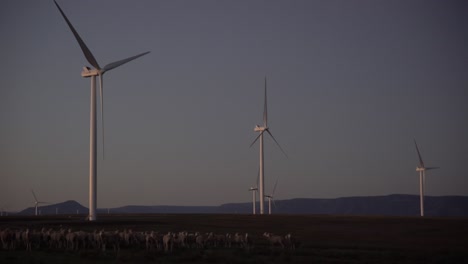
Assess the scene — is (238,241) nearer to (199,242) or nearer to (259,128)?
(199,242)

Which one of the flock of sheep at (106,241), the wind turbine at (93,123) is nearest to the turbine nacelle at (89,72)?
the wind turbine at (93,123)

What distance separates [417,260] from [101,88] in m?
45.9

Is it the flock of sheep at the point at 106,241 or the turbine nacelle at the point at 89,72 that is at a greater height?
the turbine nacelle at the point at 89,72

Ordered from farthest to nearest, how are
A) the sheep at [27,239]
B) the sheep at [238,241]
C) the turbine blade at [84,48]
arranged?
the turbine blade at [84,48]
the sheep at [238,241]
the sheep at [27,239]

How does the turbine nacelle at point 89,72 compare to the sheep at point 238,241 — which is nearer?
the sheep at point 238,241

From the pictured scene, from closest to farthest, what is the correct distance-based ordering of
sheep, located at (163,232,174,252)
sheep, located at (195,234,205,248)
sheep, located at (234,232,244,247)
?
sheep, located at (163,232,174,252)
sheep, located at (195,234,205,248)
sheep, located at (234,232,244,247)

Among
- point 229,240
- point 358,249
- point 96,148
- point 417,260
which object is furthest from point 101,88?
point 417,260

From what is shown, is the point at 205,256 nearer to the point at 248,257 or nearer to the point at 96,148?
the point at 248,257

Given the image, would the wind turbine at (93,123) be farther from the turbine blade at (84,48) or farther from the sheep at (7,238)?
the sheep at (7,238)

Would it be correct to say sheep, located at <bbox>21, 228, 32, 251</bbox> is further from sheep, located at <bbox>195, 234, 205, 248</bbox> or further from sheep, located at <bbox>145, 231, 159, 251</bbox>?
sheep, located at <bbox>195, 234, 205, 248</bbox>

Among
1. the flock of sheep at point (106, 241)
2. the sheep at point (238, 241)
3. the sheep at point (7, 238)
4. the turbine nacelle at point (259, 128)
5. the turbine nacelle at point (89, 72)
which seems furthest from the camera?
the turbine nacelle at point (259, 128)

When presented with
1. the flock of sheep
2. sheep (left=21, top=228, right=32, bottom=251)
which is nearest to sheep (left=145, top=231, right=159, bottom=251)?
the flock of sheep

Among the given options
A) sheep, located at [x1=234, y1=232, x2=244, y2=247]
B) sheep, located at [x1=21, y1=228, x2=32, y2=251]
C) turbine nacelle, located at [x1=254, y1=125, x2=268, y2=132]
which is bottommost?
sheep, located at [x1=234, y1=232, x2=244, y2=247]

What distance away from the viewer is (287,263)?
32531 mm
